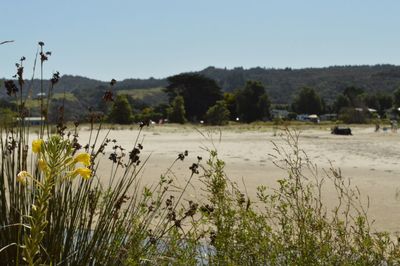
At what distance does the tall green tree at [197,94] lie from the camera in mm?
65938

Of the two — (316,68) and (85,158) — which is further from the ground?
(316,68)

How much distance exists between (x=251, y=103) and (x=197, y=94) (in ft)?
21.1

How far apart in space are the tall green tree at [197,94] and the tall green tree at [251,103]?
9.25 feet

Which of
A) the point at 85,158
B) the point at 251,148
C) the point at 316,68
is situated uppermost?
the point at 316,68

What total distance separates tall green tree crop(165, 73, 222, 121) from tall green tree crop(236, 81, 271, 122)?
2.82 m

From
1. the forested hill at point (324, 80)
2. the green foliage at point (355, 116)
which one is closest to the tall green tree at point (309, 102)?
the green foliage at point (355, 116)

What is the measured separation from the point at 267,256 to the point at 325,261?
0.33 m

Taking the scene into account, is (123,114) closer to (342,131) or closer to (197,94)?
(197,94)

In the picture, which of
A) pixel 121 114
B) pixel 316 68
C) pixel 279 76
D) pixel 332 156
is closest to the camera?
pixel 332 156

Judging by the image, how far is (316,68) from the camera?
198750 millimetres

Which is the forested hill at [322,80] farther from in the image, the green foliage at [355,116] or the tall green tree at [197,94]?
the green foliage at [355,116]

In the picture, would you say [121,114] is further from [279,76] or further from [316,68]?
[316,68]

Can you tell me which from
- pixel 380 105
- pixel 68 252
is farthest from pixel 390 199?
pixel 380 105

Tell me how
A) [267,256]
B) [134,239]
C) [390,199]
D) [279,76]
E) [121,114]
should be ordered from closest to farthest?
[134,239]
[267,256]
[390,199]
[121,114]
[279,76]
